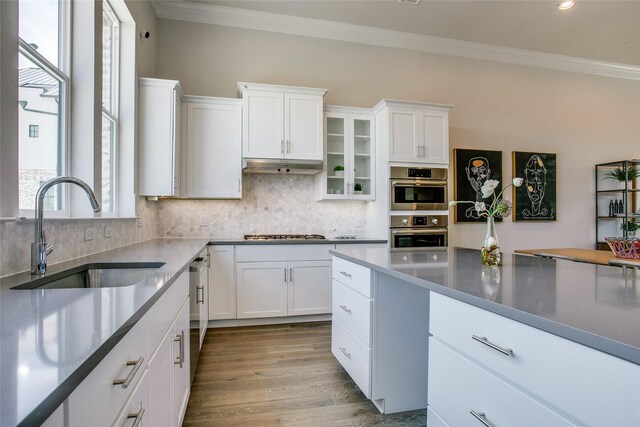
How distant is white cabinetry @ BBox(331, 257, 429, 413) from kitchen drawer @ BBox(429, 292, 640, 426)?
28.9 inches

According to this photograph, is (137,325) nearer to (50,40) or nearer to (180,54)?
(50,40)

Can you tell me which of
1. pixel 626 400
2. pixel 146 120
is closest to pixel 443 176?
pixel 146 120

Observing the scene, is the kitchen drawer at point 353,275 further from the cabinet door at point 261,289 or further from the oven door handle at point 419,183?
the oven door handle at point 419,183

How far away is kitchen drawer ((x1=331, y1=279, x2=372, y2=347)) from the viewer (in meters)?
1.92

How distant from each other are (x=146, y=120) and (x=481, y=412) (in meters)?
3.23

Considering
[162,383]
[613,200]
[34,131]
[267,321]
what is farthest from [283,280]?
[613,200]

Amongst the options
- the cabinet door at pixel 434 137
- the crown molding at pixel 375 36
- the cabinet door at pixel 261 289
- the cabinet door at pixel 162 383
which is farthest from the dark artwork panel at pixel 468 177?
the cabinet door at pixel 162 383

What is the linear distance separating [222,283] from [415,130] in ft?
8.63

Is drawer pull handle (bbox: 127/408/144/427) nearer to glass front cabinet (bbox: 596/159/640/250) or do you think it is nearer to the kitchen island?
the kitchen island

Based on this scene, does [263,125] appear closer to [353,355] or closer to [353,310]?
[353,310]

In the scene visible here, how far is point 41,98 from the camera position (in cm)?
184

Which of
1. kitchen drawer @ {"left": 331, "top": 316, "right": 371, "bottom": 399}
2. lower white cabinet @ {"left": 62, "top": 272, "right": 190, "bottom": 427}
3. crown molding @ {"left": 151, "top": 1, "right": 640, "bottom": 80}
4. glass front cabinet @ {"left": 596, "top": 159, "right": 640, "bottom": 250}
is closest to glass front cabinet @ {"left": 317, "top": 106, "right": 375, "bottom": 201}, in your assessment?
crown molding @ {"left": 151, "top": 1, "right": 640, "bottom": 80}

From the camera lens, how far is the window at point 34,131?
1719 millimetres

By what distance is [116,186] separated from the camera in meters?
2.85
